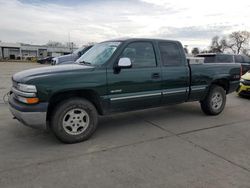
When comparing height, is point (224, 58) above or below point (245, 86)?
above

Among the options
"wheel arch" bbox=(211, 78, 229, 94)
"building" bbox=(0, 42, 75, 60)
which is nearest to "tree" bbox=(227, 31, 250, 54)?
"building" bbox=(0, 42, 75, 60)

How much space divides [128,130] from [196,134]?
1.41 metres

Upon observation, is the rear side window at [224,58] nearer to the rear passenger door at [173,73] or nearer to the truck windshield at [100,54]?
the rear passenger door at [173,73]

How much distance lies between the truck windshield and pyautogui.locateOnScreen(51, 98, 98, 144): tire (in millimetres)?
906

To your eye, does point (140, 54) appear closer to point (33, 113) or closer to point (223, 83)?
point (33, 113)

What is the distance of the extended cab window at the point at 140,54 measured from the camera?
4.74 metres

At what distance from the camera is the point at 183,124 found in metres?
5.47

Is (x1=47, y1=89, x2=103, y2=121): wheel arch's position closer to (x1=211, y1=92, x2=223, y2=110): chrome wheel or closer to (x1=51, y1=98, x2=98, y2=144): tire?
(x1=51, y1=98, x2=98, y2=144): tire

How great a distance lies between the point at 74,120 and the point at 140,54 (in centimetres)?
192

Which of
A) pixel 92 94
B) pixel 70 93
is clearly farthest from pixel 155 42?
pixel 70 93

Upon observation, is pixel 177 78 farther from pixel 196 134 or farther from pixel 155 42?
pixel 196 134

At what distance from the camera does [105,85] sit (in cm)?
435

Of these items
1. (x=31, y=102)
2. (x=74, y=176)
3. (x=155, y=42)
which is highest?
(x=155, y=42)

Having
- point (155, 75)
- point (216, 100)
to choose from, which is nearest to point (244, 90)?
point (216, 100)
